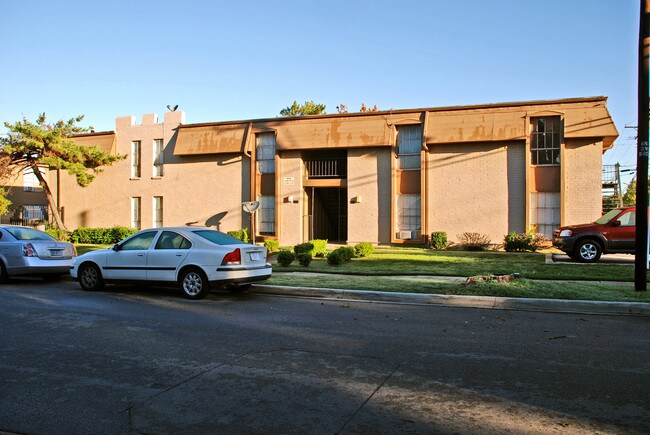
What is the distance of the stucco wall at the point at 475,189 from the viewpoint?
21797mm

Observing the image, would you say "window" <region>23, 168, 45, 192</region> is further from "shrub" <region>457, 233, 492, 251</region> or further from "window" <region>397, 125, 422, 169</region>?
"shrub" <region>457, 233, 492, 251</region>

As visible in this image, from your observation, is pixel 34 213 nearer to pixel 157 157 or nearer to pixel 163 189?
pixel 157 157

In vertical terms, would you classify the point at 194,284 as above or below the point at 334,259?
below

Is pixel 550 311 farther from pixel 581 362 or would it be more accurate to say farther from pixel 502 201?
pixel 502 201

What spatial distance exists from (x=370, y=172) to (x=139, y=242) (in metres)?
14.4

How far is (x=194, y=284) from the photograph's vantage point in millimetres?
10125

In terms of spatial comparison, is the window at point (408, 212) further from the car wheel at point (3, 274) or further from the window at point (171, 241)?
the car wheel at point (3, 274)

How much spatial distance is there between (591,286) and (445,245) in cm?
1158

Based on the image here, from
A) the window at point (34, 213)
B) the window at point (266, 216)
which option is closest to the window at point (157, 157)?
the window at point (266, 216)

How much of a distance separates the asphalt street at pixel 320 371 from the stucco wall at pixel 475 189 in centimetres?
1372

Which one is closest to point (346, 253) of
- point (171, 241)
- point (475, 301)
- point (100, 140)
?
point (171, 241)

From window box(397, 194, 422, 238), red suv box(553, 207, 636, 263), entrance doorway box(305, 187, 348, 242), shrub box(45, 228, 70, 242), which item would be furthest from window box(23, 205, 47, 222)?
red suv box(553, 207, 636, 263)

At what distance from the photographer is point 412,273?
43.6 feet

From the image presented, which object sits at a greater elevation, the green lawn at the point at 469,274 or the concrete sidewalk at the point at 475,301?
the green lawn at the point at 469,274
